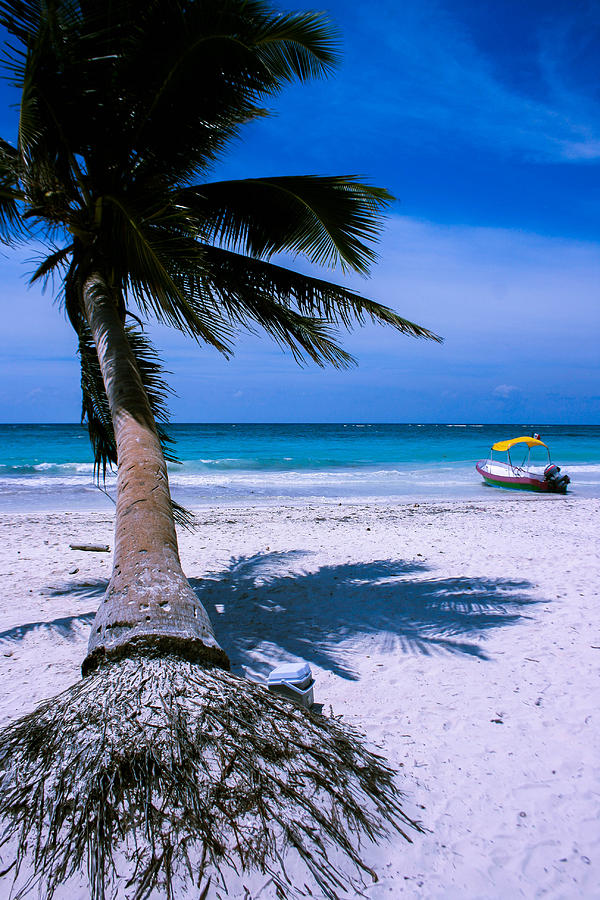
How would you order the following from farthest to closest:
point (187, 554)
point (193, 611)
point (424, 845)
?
point (187, 554)
point (193, 611)
point (424, 845)

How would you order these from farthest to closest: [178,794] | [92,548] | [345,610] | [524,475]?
[524,475] → [92,548] → [345,610] → [178,794]

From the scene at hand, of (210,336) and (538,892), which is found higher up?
(210,336)

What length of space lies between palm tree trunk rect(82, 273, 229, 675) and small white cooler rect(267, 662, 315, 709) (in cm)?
45

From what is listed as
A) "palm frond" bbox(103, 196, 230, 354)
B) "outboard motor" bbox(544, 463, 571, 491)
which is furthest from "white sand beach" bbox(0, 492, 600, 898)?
"outboard motor" bbox(544, 463, 571, 491)

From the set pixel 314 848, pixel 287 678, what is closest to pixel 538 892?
pixel 314 848

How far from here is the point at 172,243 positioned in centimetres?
438

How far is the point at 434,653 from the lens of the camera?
4504 mm

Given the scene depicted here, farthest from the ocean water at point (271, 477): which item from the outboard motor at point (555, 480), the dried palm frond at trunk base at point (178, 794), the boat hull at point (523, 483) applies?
the dried palm frond at trunk base at point (178, 794)

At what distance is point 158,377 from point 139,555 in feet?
11.0

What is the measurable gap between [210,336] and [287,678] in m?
2.89

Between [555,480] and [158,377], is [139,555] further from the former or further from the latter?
[555,480]

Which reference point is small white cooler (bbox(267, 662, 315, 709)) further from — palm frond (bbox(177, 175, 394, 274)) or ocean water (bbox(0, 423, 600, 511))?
ocean water (bbox(0, 423, 600, 511))

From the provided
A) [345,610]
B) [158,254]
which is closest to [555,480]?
[345,610]

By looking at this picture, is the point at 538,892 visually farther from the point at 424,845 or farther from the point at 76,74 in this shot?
the point at 76,74
